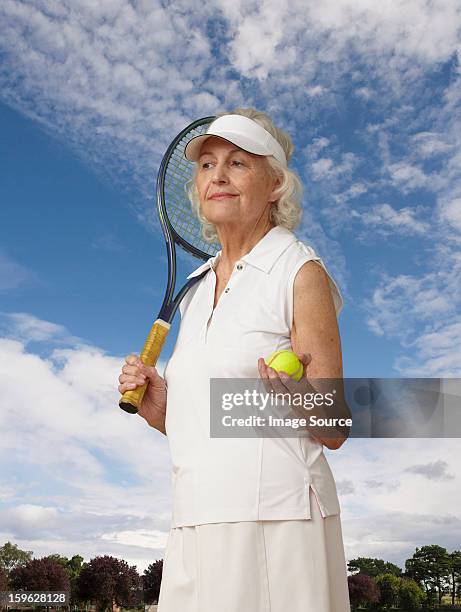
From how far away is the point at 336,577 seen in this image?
6.63 ft

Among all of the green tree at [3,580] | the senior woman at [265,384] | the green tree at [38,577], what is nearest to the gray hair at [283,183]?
the senior woman at [265,384]

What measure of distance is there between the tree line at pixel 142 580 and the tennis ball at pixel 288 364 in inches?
396

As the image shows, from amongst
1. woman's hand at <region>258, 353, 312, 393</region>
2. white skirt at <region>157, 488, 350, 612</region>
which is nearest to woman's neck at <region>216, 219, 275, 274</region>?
woman's hand at <region>258, 353, 312, 393</region>

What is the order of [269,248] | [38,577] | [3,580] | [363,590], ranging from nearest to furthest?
[269,248], [3,580], [38,577], [363,590]

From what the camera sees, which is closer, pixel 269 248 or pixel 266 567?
pixel 266 567

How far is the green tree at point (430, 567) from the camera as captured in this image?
12102 mm

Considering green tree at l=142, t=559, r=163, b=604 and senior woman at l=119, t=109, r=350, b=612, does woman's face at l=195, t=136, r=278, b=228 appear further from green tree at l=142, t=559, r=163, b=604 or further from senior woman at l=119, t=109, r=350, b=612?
green tree at l=142, t=559, r=163, b=604

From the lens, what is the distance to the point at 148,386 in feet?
8.23

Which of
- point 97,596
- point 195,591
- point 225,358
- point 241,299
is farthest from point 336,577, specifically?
point 97,596

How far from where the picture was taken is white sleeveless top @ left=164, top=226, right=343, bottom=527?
1964 millimetres

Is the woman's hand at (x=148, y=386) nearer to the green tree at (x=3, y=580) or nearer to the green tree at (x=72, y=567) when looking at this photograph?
the green tree at (x=3, y=580)

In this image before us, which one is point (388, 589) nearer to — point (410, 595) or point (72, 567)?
point (410, 595)

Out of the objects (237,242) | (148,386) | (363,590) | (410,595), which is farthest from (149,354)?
(410,595)
